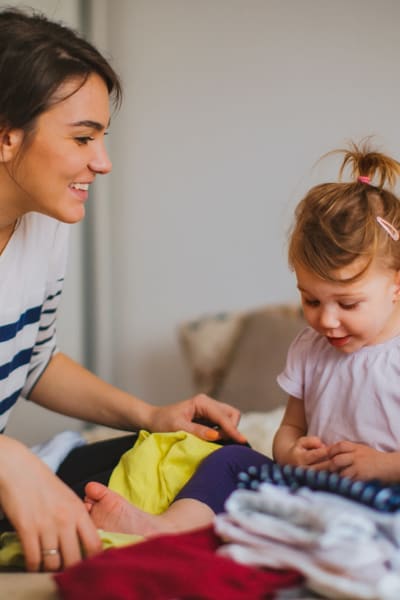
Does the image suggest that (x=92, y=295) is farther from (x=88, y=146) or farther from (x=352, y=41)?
(x=88, y=146)

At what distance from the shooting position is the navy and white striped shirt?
1368mm

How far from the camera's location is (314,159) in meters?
2.72

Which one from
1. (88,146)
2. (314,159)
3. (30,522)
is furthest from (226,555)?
(314,159)

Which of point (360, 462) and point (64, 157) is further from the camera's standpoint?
point (64, 157)

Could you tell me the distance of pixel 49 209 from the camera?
1.35m

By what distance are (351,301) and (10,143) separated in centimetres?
61

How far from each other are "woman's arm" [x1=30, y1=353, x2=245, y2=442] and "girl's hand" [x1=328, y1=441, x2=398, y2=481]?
270 millimetres

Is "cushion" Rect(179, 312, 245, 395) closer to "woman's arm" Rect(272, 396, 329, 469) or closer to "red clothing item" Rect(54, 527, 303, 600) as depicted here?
"woman's arm" Rect(272, 396, 329, 469)

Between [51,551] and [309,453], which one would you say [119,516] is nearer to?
[51,551]

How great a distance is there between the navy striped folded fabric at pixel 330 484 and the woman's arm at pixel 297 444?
7.9 inches

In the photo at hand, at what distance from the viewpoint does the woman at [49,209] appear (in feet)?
4.18

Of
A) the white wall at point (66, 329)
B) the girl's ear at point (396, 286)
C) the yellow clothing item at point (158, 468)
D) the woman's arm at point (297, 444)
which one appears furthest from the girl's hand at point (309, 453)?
the white wall at point (66, 329)

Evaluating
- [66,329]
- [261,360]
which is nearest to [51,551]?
[261,360]

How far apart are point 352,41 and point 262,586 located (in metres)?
2.24
